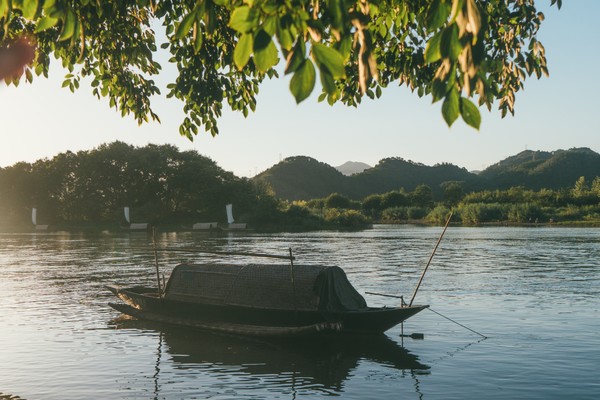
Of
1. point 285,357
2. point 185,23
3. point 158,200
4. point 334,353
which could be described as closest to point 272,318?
point 285,357

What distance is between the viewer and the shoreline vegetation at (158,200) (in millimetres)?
120062

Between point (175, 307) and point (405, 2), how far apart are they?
53.2 feet

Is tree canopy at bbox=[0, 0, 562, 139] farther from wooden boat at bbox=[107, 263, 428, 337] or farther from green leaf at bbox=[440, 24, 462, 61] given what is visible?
wooden boat at bbox=[107, 263, 428, 337]

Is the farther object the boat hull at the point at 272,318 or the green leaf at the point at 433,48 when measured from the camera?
the boat hull at the point at 272,318

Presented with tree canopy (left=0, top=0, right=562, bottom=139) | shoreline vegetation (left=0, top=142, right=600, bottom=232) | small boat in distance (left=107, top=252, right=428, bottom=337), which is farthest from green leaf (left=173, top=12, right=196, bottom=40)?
shoreline vegetation (left=0, top=142, right=600, bottom=232)

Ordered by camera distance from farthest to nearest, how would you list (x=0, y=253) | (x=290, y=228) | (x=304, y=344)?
(x=290, y=228) < (x=0, y=253) < (x=304, y=344)

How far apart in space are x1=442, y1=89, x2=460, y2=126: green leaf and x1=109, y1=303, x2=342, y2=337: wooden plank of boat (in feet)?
51.4

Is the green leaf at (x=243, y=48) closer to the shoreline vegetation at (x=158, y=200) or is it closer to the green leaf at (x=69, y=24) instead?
the green leaf at (x=69, y=24)

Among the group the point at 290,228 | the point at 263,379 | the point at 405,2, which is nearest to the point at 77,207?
the point at 290,228

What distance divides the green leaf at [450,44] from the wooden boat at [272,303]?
52.2ft

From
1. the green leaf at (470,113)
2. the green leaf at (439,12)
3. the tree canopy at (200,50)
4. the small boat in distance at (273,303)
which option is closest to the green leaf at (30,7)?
the tree canopy at (200,50)

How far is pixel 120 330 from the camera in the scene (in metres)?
23.1

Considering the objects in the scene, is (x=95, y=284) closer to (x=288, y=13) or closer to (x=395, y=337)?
(x=395, y=337)

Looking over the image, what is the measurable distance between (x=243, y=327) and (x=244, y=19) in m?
17.9
